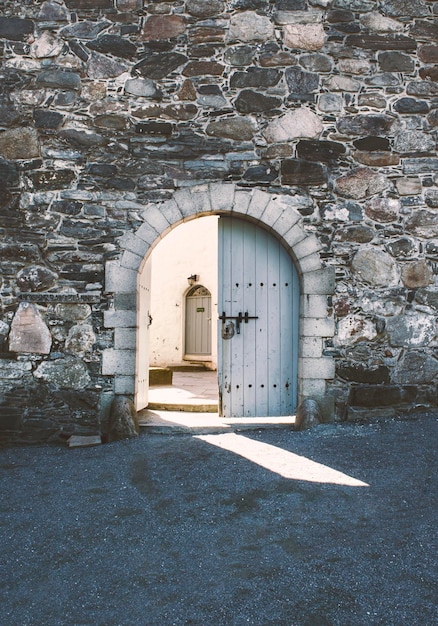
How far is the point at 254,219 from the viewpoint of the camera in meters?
4.26

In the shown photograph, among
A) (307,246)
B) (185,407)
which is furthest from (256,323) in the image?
(185,407)

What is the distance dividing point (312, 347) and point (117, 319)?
5.70 ft

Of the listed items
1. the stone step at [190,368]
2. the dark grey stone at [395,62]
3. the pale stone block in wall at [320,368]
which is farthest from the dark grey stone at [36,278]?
the stone step at [190,368]

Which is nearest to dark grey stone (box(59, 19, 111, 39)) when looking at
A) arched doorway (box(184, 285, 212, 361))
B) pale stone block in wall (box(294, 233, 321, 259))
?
pale stone block in wall (box(294, 233, 321, 259))

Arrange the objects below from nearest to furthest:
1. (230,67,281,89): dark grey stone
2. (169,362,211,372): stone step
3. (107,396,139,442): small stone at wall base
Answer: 1. (107,396,139,442): small stone at wall base
2. (230,67,281,89): dark grey stone
3. (169,362,211,372): stone step

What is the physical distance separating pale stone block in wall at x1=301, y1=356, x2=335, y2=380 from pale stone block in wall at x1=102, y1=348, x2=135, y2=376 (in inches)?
60.4

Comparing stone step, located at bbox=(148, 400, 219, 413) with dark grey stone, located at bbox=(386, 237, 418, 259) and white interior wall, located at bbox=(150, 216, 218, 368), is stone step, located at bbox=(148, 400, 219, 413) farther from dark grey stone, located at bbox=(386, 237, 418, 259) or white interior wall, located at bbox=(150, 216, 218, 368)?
white interior wall, located at bbox=(150, 216, 218, 368)

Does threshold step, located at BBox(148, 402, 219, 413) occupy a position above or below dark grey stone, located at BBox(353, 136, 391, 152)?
below

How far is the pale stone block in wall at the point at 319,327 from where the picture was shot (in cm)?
415

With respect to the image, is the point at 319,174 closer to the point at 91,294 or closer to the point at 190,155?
the point at 190,155

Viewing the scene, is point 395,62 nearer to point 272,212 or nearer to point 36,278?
point 272,212

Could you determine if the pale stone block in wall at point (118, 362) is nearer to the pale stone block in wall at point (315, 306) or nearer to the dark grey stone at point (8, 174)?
the pale stone block in wall at point (315, 306)

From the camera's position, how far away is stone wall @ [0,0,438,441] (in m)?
4.15

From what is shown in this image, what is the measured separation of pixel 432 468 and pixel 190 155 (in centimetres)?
317
